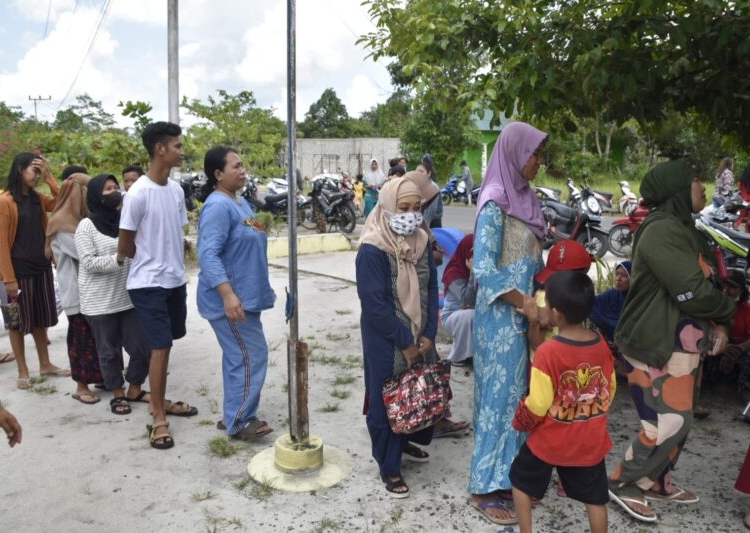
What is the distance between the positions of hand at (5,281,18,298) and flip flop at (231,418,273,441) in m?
2.11

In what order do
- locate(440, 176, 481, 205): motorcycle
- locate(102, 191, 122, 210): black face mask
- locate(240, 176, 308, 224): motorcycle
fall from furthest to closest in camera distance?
locate(440, 176, 481, 205): motorcycle → locate(240, 176, 308, 224): motorcycle → locate(102, 191, 122, 210): black face mask

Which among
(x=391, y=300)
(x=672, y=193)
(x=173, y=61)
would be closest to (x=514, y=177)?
(x=672, y=193)

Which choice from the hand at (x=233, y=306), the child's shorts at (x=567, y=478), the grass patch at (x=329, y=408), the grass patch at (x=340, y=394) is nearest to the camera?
the child's shorts at (x=567, y=478)

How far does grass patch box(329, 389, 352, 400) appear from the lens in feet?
15.3

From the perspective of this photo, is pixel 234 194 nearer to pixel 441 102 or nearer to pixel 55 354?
pixel 441 102

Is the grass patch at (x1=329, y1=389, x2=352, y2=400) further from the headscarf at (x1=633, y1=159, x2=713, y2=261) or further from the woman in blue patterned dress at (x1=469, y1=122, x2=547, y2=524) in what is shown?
the headscarf at (x1=633, y1=159, x2=713, y2=261)

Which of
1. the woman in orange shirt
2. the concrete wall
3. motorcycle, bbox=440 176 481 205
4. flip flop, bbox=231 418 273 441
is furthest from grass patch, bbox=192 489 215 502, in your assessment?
the concrete wall

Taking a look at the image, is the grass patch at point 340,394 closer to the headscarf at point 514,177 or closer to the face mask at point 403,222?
the face mask at point 403,222

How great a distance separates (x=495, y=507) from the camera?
3.08 metres

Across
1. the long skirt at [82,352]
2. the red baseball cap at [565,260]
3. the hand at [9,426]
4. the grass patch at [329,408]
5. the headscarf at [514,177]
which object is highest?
the headscarf at [514,177]

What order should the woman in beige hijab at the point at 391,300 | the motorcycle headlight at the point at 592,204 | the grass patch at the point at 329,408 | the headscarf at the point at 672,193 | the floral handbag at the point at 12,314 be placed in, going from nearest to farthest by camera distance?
the headscarf at the point at 672,193 < the woman in beige hijab at the point at 391,300 < the grass patch at the point at 329,408 < the floral handbag at the point at 12,314 < the motorcycle headlight at the point at 592,204

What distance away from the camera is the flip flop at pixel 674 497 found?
3205mm

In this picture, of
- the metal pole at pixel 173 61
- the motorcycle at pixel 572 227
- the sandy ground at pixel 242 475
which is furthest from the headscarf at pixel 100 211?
the motorcycle at pixel 572 227

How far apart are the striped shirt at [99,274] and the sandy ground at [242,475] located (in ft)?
2.46
